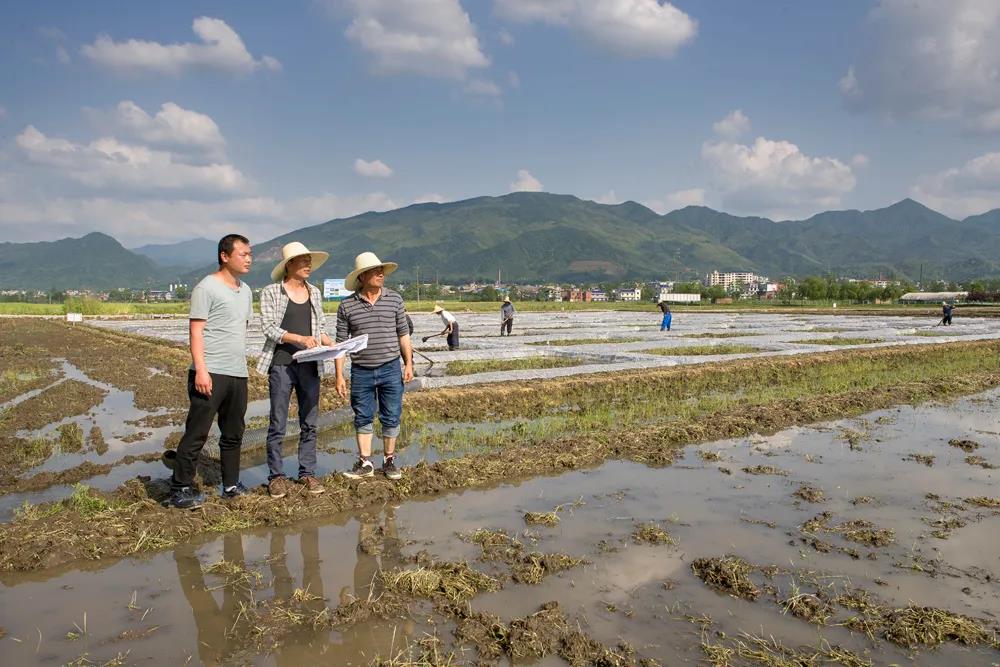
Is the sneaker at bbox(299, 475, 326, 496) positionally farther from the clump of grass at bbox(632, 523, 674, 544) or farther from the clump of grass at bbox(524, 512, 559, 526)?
the clump of grass at bbox(632, 523, 674, 544)

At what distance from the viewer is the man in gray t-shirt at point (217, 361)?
4.56 m

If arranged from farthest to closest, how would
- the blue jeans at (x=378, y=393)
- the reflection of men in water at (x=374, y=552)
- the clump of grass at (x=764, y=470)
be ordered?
the clump of grass at (x=764, y=470), the blue jeans at (x=378, y=393), the reflection of men in water at (x=374, y=552)

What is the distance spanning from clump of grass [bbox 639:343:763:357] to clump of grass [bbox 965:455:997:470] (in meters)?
9.00

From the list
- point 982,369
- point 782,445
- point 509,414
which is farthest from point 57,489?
point 982,369

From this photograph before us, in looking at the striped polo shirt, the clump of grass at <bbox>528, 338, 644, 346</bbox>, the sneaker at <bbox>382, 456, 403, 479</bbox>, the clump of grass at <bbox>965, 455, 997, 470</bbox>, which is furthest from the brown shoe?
the clump of grass at <bbox>528, 338, 644, 346</bbox>

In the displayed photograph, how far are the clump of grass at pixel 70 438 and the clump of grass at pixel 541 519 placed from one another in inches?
205

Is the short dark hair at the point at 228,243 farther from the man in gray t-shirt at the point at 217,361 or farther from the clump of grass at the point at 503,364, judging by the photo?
the clump of grass at the point at 503,364

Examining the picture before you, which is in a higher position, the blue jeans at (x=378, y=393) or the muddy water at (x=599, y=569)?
the blue jeans at (x=378, y=393)

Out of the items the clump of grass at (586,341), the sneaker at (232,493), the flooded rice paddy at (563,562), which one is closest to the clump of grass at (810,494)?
the flooded rice paddy at (563,562)

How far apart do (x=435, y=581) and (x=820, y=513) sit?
3.05 meters

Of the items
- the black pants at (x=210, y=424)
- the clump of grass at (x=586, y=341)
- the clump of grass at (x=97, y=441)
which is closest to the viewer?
the black pants at (x=210, y=424)

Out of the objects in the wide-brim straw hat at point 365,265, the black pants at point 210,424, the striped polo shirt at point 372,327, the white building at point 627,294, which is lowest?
the white building at point 627,294

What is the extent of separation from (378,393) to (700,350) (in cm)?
1325

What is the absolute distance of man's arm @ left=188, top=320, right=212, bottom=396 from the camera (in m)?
4.48
